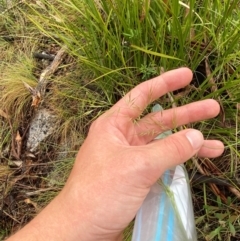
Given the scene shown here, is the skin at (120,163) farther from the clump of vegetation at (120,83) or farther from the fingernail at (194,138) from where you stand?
the clump of vegetation at (120,83)

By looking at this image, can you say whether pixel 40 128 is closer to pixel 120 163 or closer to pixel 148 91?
pixel 148 91

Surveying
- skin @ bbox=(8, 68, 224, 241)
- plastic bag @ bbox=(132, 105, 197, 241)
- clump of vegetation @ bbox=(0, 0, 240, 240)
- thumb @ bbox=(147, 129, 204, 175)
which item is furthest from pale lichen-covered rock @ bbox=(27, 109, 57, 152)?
thumb @ bbox=(147, 129, 204, 175)

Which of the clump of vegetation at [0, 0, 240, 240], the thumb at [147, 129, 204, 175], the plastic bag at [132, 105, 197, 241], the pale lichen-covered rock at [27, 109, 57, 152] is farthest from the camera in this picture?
the pale lichen-covered rock at [27, 109, 57, 152]

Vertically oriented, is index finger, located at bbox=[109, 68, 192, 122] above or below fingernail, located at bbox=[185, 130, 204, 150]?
above

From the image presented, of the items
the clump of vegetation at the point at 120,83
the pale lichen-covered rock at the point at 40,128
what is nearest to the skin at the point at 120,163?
the clump of vegetation at the point at 120,83

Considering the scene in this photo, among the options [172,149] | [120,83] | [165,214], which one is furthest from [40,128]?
[172,149]

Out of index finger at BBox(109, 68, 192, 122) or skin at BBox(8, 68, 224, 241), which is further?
index finger at BBox(109, 68, 192, 122)

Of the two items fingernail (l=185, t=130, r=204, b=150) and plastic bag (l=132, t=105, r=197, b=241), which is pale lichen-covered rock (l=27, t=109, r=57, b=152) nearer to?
plastic bag (l=132, t=105, r=197, b=241)
